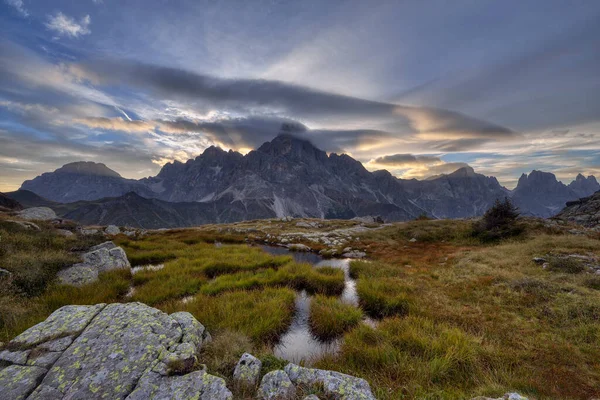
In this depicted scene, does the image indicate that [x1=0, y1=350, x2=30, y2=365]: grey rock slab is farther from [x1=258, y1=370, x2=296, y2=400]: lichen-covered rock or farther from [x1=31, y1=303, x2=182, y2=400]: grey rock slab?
[x1=258, y1=370, x2=296, y2=400]: lichen-covered rock

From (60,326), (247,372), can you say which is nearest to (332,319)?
(247,372)

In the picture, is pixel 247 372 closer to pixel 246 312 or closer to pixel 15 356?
pixel 246 312

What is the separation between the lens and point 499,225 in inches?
1081

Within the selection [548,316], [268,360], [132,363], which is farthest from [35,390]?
[548,316]

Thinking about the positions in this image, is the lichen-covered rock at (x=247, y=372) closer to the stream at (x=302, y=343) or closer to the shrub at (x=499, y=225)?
the stream at (x=302, y=343)

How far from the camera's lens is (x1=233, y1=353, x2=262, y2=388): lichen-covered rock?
4.88 meters

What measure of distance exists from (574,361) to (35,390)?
1302 centimetres

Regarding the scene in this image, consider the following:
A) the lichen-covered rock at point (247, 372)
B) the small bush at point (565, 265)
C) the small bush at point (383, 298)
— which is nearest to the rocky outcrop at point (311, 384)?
the lichen-covered rock at point (247, 372)

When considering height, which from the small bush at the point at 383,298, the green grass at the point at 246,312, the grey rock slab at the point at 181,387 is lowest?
the small bush at the point at 383,298

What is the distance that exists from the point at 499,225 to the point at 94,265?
38.4 m

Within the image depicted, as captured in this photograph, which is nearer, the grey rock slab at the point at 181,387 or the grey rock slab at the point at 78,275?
the grey rock slab at the point at 181,387

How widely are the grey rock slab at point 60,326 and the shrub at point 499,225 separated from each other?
3411 cm

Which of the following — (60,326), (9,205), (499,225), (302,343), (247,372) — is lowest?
(302,343)

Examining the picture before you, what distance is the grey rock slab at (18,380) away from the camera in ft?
13.3
